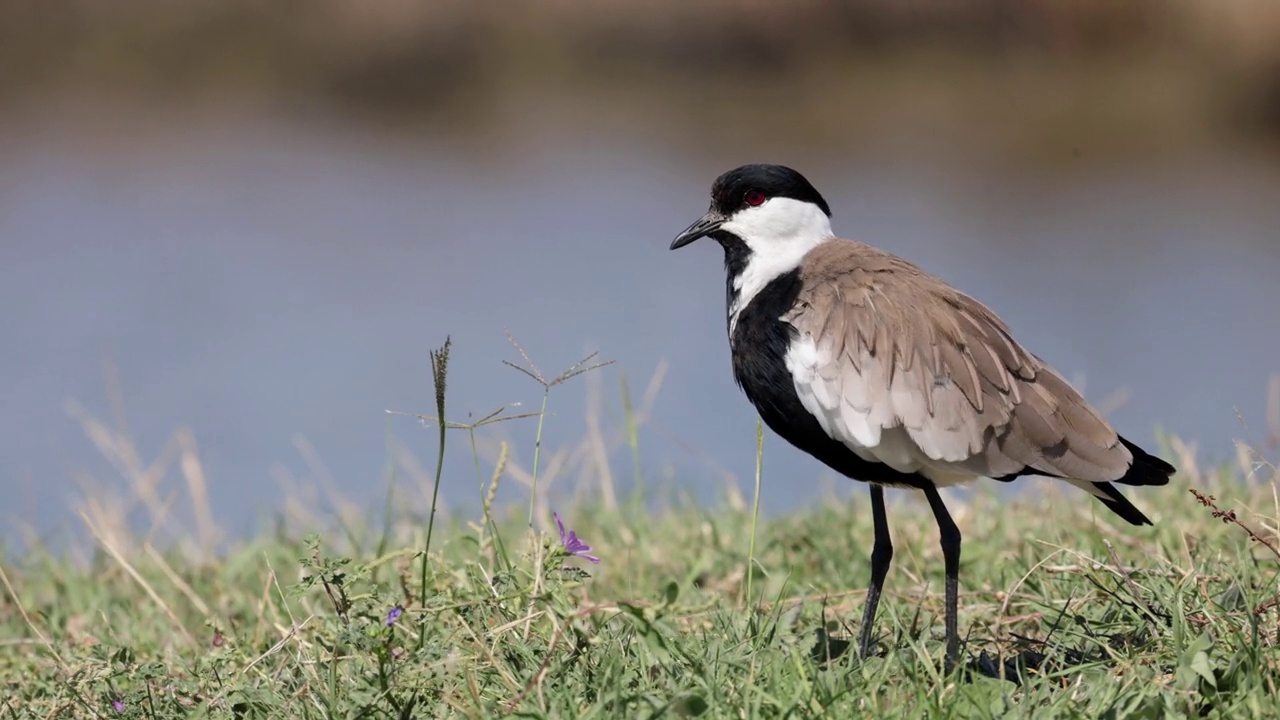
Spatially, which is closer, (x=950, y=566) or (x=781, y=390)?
(x=950, y=566)

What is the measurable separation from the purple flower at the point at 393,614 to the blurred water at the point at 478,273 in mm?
3130

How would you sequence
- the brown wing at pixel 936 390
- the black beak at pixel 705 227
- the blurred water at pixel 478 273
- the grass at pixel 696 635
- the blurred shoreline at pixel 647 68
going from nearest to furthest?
the grass at pixel 696 635 → the brown wing at pixel 936 390 → the black beak at pixel 705 227 → the blurred water at pixel 478 273 → the blurred shoreline at pixel 647 68

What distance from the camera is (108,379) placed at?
923cm

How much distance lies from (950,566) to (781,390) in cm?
60

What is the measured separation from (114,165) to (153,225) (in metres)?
2.39

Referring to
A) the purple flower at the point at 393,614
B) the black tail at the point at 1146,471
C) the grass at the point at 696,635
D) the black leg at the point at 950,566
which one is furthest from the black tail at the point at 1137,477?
the purple flower at the point at 393,614

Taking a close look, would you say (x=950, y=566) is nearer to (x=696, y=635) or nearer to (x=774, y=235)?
(x=696, y=635)

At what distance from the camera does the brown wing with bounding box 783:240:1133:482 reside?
347 cm

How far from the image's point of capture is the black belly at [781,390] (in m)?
3.65

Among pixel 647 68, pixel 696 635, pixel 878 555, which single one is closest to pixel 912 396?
pixel 878 555

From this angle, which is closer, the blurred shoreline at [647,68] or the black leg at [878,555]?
the black leg at [878,555]

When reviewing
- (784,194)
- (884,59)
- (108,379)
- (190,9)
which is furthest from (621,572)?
(190,9)

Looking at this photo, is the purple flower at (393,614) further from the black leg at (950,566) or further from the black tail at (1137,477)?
the black tail at (1137,477)

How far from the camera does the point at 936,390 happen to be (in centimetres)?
353
